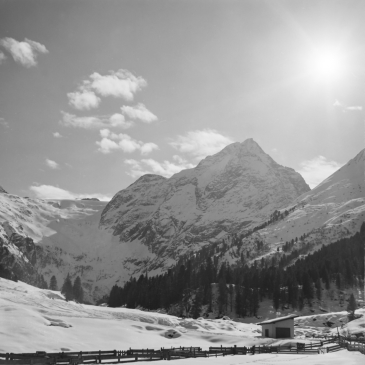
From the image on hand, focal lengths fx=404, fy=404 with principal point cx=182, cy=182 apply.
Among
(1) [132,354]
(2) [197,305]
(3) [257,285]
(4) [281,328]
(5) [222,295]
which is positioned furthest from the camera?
(3) [257,285]

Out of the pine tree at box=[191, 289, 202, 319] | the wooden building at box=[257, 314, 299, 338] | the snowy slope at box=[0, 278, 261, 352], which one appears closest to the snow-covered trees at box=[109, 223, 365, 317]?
the pine tree at box=[191, 289, 202, 319]

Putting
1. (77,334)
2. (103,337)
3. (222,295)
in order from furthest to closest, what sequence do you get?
(222,295) < (103,337) < (77,334)

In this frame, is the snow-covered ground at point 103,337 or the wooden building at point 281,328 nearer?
the snow-covered ground at point 103,337

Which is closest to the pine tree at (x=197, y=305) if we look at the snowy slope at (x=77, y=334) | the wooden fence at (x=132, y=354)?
the snowy slope at (x=77, y=334)

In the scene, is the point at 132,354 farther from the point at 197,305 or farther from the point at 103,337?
the point at 197,305

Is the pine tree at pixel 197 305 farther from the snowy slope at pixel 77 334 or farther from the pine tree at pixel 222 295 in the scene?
the snowy slope at pixel 77 334

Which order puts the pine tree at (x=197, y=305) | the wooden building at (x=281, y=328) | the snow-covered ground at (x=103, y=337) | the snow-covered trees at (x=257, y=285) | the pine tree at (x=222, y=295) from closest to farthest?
1. the snow-covered ground at (x=103, y=337)
2. the wooden building at (x=281, y=328)
3. the pine tree at (x=197, y=305)
4. the pine tree at (x=222, y=295)
5. the snow-covered trees at (x=257, y=285)

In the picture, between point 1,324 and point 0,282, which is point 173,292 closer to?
point 0,282

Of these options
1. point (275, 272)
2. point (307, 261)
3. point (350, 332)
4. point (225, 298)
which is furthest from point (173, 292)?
point (350, 332)

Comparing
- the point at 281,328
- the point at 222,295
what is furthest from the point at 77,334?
the point at 222,295

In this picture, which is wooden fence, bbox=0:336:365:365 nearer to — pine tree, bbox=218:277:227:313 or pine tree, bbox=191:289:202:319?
pine tree, bbox=218:277:227:313

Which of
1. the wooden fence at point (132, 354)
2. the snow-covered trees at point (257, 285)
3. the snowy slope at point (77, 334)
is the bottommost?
the wooden fence at point (132, 354)

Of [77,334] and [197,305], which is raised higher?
[197,305]

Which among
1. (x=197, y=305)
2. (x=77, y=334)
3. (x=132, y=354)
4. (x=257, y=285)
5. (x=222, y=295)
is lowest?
(x=132, y=354)
